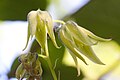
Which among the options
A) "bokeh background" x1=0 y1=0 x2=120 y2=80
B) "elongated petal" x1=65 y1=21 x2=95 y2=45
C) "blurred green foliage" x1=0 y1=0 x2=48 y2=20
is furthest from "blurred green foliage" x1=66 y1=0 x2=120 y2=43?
"elongated petal" x1=65 y1=21 x2=95 y2=45

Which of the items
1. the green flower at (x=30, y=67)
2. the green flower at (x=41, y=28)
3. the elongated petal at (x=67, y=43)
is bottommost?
the green flower at (x=30, y=67)

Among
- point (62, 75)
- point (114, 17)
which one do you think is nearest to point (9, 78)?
point (62, 75)

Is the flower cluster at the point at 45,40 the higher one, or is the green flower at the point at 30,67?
the flower cluster at the point at 45,40

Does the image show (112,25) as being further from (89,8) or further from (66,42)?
(66,42)

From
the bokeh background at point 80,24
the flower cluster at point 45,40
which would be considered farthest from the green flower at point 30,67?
the bokeh background at point 80,24

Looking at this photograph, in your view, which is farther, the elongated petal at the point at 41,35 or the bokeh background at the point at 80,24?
the bokeh background at the point at 80,24

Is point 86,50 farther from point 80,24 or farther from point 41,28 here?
point 80,24

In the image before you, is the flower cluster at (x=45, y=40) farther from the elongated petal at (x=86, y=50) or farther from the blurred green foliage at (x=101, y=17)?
the blurred green foliage at (x=101, y=17)
